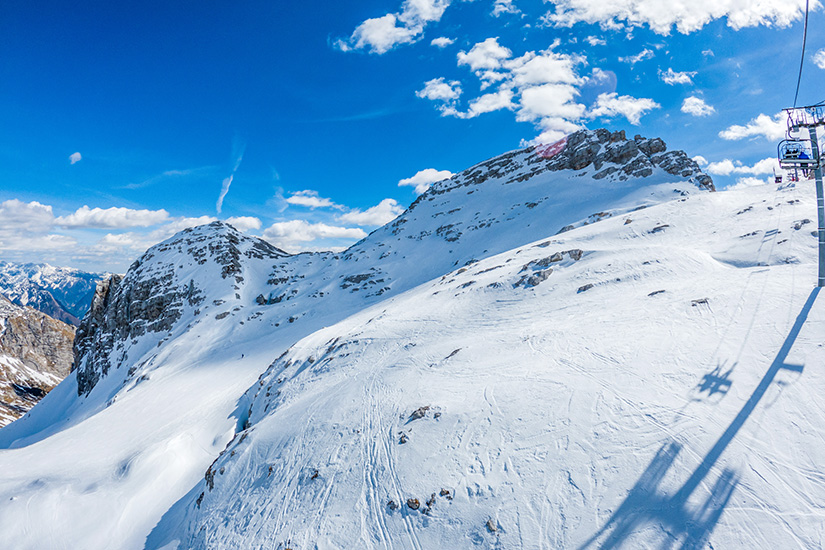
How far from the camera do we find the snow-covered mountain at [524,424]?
675cm

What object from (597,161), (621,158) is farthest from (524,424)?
(597,161)

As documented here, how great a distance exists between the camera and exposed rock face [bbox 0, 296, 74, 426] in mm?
126625

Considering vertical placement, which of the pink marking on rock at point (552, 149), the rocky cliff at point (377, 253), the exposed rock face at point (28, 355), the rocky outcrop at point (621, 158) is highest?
the pink marking on rock at point (552, 149)

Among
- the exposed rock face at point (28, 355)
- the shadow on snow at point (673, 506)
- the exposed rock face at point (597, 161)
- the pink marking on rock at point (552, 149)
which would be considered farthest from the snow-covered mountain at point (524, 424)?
the exposed rock face at point (28, 355)

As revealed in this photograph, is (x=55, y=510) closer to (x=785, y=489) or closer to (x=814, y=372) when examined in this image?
(x=785, y=489)

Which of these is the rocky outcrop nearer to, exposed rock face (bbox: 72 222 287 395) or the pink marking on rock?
the pink marking on rock

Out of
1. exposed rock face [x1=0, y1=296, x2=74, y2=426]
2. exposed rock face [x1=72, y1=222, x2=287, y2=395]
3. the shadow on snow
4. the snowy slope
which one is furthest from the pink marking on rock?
exposed rock face [x1=0, y1=296, x2=74, y2=426]

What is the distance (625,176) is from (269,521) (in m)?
63.7

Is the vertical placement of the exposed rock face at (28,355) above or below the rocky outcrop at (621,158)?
below

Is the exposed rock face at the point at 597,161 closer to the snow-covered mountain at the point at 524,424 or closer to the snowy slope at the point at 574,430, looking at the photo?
the snow-covered mountain at the point at 524,424

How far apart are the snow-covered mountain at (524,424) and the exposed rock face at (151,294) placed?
84.5 feet

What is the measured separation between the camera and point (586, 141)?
2675 inches

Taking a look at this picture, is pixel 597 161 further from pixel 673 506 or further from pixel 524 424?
pixel 673 506

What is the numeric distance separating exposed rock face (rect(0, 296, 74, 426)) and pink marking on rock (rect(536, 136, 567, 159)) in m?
170
